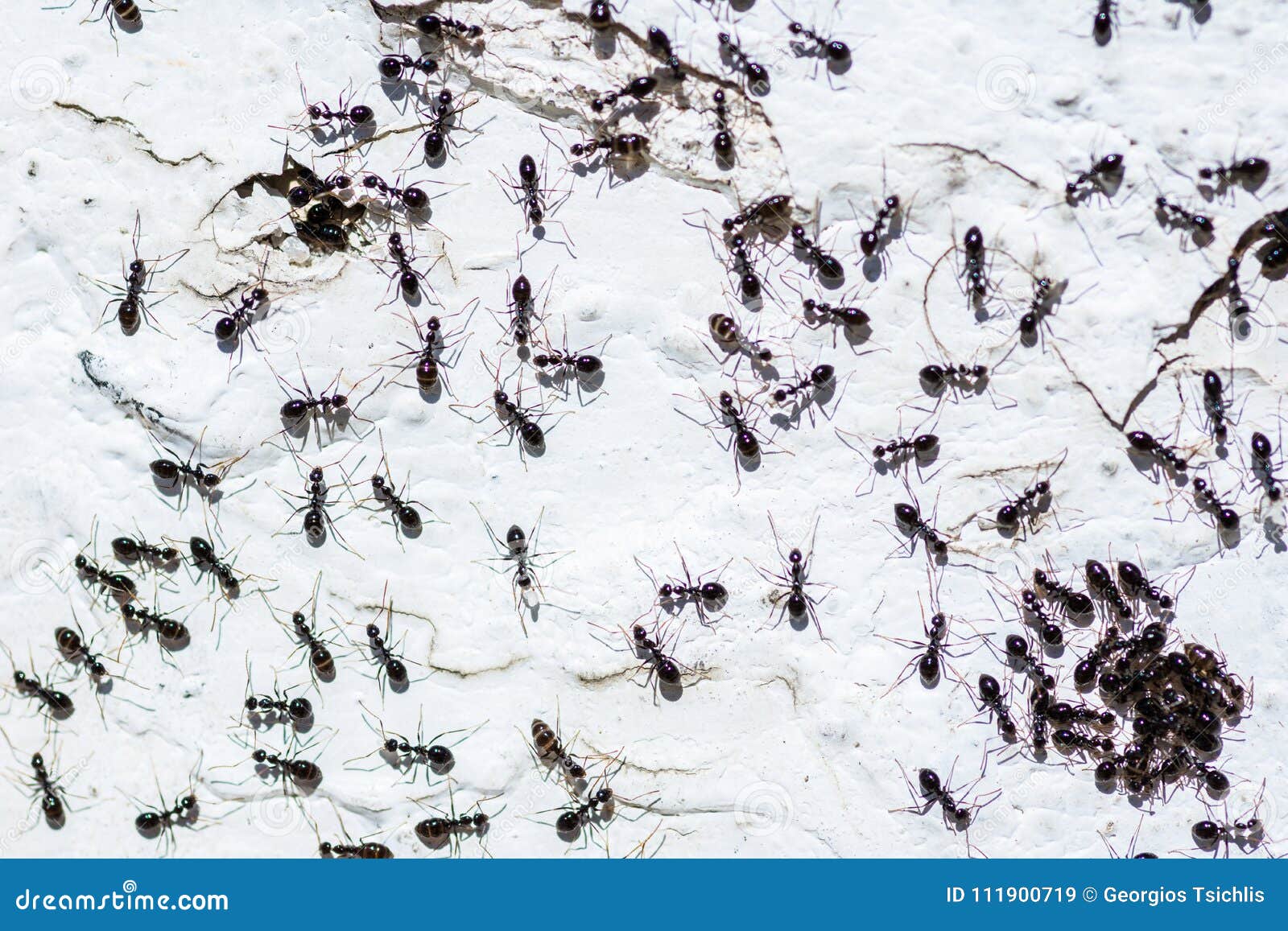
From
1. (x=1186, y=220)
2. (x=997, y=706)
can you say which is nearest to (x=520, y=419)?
(x=997, y=706)

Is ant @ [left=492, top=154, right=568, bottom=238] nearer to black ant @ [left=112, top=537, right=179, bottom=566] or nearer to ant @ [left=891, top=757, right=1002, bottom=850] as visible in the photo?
black ant @ [left=112, top=537, right=179, bottom=566]

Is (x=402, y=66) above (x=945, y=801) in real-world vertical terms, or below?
above

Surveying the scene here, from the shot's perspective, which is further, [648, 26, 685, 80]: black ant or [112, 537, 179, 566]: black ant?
[112, 537, 179, 566]: black ant

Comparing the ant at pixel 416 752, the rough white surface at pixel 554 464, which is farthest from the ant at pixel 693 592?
the ant at pixel 416 752

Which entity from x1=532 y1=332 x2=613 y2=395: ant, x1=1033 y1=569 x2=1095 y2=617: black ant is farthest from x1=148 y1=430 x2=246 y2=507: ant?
x1=1033 y1=569 x2=1095 y2=617: black ant

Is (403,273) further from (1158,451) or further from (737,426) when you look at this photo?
(1158,451)

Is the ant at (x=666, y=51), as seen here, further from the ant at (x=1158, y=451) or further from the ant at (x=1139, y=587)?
the ant at (x=1139, y=587)
